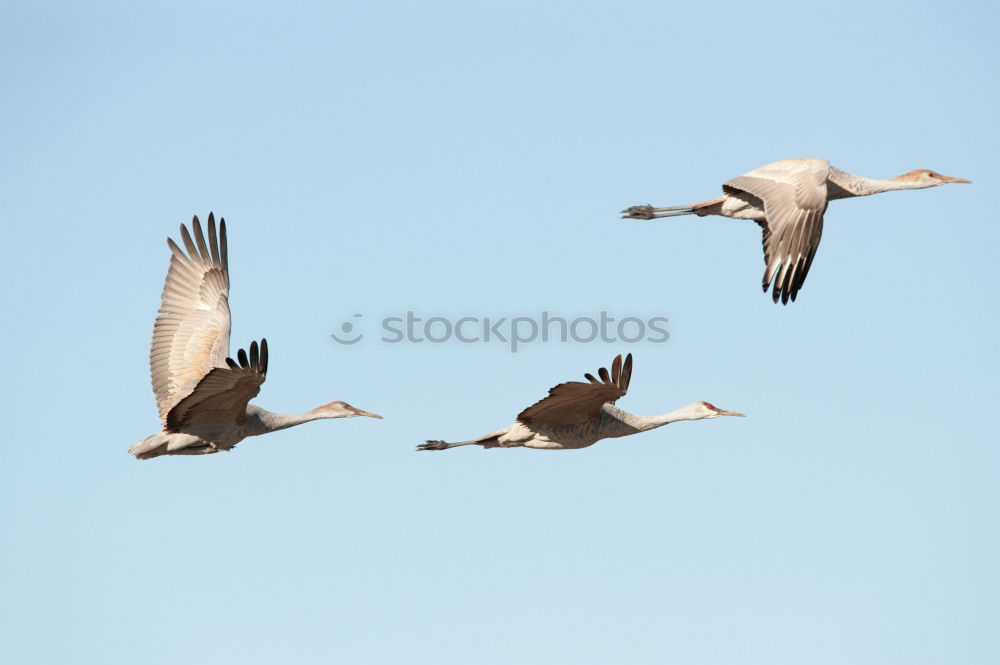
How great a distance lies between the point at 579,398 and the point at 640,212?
3.55 meters

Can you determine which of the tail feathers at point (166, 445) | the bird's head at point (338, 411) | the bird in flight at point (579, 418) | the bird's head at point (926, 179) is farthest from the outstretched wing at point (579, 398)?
the bird's head at point (926, 179)

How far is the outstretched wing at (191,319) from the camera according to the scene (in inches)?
648

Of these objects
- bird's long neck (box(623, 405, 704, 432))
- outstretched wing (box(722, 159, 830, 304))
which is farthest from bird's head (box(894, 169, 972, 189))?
bird's long neck (box(623, 405, 704, 432))

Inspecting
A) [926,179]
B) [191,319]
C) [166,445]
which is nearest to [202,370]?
[191,319]

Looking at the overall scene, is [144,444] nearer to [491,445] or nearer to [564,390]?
[491,445]

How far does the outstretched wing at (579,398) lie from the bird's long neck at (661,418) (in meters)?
0.76

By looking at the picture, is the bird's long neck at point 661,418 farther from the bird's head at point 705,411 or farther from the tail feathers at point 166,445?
the tail feathers at point 166,445

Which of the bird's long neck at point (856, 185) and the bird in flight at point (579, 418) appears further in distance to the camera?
the bird's long neck at point (856, 185)

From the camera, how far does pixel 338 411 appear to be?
16578mm

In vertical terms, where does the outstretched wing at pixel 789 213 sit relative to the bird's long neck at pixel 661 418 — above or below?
above

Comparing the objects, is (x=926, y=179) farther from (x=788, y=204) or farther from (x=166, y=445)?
(x=166, y=445)

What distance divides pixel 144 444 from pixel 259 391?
1.62 metres

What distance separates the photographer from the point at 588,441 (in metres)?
15.1

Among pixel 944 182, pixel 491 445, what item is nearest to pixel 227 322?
pixel 491 445
